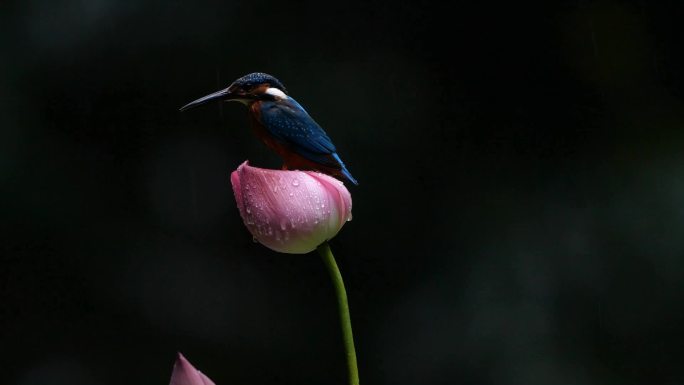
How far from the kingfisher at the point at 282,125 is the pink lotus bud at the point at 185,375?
112mm

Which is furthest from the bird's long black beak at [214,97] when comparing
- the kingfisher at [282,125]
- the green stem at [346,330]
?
the green stem at [346,330]

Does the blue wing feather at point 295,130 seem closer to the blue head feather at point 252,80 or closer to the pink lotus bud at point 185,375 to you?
the blue head feather at point 252,80

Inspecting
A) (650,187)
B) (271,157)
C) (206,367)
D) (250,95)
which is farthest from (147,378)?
(250,95)

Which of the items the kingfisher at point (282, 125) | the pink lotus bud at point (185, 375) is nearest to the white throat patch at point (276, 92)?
the kingfisher at point (282, 125)

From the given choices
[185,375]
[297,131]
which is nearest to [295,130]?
[297,131]

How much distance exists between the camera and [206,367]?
1401 mm

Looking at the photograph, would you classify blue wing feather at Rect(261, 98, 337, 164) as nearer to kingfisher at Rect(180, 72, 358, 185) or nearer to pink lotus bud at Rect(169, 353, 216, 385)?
kingfisher at Rect(180, 72, 358, 185)

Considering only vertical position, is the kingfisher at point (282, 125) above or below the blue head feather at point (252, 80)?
below

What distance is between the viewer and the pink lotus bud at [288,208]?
1.15 feet

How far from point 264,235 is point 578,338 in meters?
1.15

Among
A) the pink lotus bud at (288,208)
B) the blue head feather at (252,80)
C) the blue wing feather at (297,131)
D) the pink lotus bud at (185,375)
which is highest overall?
the blue head feather at (252,80)

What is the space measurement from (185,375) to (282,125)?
12cm

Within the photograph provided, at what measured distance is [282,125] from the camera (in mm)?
387

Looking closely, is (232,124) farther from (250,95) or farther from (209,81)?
(250,95)
